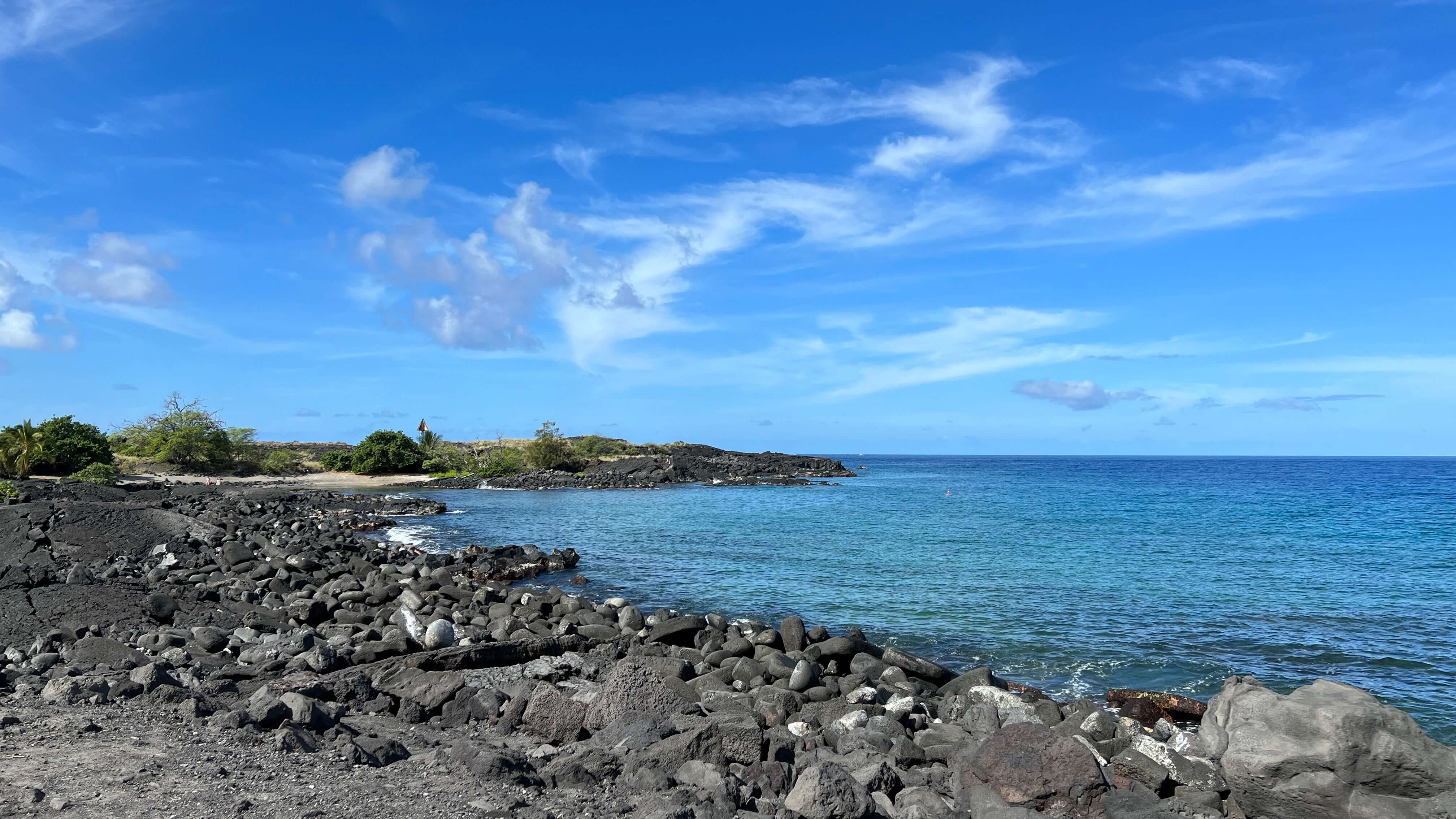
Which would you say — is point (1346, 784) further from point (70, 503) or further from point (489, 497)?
point (489, 497)

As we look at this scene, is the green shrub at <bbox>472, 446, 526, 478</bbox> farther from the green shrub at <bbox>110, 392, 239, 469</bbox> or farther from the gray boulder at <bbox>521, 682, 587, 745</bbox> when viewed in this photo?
the gray boulder at <bbox>521, 682, 587, 745</bbox>

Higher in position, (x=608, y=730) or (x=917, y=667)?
(x=608, y=730)

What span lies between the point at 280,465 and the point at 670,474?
31704 mm

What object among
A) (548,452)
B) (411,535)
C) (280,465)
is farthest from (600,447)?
(411,535)

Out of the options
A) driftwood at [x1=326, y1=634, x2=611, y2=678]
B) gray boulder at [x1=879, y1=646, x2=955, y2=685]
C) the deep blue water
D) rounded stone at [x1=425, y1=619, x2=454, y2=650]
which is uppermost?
rounded stone at [x1=425, y1=619, x2=454, y2=650]

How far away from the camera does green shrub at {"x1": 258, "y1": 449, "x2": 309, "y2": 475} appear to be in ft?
214

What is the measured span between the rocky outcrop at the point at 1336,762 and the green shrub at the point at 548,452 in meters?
74.1

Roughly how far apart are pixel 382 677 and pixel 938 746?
618 cm

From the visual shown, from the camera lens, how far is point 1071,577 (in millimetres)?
20812

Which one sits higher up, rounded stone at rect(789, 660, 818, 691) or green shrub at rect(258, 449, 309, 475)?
green shrub at rect(258, 449, 309, 475)

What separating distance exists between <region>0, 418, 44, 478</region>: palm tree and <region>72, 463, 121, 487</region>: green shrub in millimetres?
2270

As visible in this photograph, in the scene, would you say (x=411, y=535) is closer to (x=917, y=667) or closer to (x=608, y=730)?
(x=917, y=667)

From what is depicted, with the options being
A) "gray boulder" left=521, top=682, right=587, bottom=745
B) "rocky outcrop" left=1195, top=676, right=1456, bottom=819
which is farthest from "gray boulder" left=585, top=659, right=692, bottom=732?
"rocky outcrop" left=1195, top=676, right=1456, bottom=819

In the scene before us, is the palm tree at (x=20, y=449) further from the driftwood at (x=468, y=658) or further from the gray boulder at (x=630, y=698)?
the gray boulder at (x=630, y=698)
